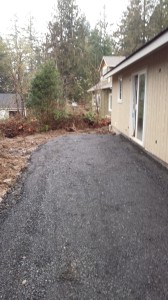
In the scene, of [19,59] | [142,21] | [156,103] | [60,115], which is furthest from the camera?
[142,21]

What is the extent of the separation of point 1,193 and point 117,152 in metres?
4.00

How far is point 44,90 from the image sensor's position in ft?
47.9

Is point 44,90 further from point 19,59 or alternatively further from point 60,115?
point 19,59

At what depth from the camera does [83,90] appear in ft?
83.4

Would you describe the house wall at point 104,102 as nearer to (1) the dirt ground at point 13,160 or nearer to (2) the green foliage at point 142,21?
(2) the green foliage at point 142,21

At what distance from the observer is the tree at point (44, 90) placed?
14055 millimetres

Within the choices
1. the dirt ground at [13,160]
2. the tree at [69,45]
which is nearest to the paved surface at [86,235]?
the dirt ground at [13,160]

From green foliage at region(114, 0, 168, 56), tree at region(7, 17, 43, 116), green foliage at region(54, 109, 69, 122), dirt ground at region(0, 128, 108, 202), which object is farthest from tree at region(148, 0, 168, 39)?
dirt ground at region(0, 128, 108, 202)

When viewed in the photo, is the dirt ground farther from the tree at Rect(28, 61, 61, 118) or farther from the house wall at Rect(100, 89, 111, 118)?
the house wall at Rect(100, 89, 111, 118)

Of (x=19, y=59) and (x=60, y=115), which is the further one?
(x=19, y=59)

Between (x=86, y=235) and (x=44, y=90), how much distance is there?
483 inches

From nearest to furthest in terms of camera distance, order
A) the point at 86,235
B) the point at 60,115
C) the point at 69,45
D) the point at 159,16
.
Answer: the point at 86,235 < the point at 60,115 < the point at 159,16 < the point at 69,45

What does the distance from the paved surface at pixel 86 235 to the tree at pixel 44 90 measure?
28.0ft

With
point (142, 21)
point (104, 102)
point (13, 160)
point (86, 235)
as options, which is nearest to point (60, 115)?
point (13, 160)
